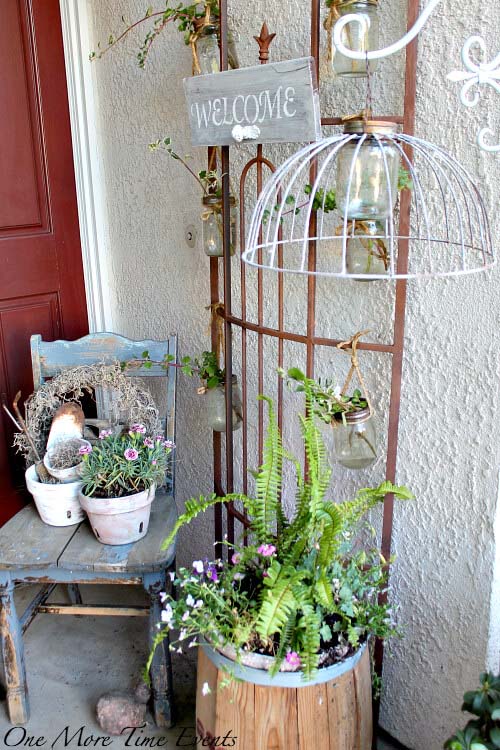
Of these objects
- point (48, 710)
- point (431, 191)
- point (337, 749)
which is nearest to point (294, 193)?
point (431, 191)

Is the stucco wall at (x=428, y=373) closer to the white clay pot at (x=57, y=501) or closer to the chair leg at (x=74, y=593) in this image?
the white clay pot at (x=57, y=501)

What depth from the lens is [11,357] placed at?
2.27 metres

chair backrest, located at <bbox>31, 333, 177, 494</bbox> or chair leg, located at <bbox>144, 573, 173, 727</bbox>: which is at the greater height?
chair backrest, located at <bbox>31, 333, 177, 494</bbox>

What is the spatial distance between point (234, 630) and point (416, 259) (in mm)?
850

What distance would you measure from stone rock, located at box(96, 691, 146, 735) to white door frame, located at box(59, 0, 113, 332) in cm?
119

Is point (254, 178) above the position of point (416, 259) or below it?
above

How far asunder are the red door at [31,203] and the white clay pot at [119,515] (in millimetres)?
639

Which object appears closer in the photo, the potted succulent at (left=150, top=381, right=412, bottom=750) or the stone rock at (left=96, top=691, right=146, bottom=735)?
the potted succulent at (left=150, top=381, right=412, bottom=750)

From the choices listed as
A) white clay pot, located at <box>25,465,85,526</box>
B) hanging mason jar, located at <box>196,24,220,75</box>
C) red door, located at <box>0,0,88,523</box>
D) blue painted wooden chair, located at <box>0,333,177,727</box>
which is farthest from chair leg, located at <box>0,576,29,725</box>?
hanging mason jar, located at <box>196,24,220,75</box>

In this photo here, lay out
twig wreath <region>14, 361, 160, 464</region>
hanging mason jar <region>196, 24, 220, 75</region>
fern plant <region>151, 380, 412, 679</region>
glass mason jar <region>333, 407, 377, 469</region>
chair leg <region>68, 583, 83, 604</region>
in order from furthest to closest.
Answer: chair leg <region>68, 583, 83, 604</region>
twig wreath <region>14, 361, 160, 464</region>
hanging mason jar <region>196, 24, 220, 75</region>
glass mason jar <region>333, 407, 377, 469</region>
fern plant <region>151, 380, 412, 679</region>

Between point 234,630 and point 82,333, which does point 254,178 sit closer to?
point 82,333

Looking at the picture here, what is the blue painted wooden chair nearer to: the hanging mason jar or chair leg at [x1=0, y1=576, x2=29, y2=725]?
chair leg at [x1=0, y1=576, x2=29, y2=725]

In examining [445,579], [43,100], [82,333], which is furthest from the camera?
[82,333]

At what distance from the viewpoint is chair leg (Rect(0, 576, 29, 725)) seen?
1.82 metres
